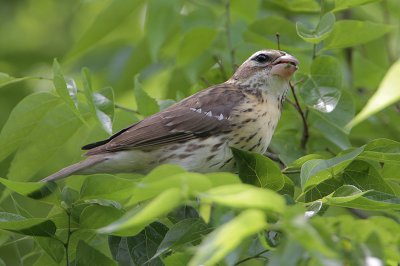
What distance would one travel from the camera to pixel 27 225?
3.79 m

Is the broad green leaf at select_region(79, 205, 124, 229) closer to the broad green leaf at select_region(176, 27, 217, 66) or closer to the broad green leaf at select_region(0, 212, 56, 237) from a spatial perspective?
the broad green leaf at select_region(0, 212, 56, 237)

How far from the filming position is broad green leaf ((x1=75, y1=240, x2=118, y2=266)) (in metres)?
3.93

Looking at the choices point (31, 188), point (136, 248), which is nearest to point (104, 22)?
point (136, 248)

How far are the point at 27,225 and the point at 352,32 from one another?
2.30 metres

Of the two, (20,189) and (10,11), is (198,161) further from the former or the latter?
(10,11)

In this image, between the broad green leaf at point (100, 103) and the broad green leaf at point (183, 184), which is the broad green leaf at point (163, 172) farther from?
the broad green leaf at point (100, 103)

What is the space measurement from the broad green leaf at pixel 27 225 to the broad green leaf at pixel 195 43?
2284 millimetres

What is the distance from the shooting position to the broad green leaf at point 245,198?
2.56m

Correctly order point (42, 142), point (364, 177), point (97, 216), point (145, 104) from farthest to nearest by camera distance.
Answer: point (145, 104) < point (42, 142) < point (364, 177) < point (97, 216)

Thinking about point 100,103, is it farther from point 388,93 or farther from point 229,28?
point 388,93

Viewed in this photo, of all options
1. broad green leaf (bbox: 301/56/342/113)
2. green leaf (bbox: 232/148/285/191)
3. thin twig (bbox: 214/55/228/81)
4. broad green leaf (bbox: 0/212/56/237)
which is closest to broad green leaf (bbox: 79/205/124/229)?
broad green leaf (bbox: 0/212/56/237)

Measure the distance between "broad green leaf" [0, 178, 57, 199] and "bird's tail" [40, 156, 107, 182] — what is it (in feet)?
2.82

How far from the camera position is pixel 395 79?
2.58 metres

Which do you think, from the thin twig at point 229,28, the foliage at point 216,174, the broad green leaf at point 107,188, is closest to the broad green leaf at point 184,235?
the foliage at point 216,174
